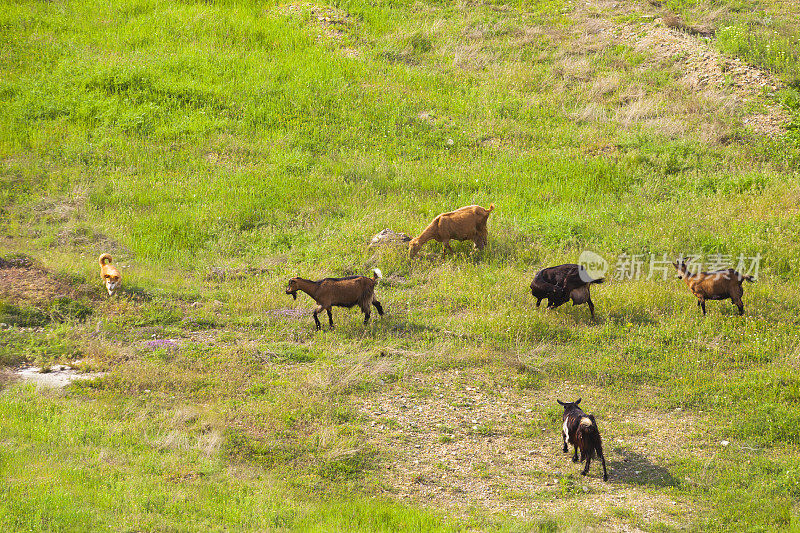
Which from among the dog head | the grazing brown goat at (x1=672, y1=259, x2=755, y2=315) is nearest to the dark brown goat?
the grazing brown goat at (x1=672, y1=259, x2=755, y2=315)

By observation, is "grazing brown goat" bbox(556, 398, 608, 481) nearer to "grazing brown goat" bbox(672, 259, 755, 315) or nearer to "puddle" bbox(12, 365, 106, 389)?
"grazing brown goat" bbox(672, 259, 755, 315)

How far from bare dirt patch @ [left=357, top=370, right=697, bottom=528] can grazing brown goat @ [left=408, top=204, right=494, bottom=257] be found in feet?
14.2

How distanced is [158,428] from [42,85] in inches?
606

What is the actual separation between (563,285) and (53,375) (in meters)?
8.12

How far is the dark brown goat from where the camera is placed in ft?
41.0

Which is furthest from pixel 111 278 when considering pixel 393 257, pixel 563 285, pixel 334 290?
pixel 563 285

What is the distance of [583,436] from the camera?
28.1ft

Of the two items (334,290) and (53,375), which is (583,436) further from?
(53,375)

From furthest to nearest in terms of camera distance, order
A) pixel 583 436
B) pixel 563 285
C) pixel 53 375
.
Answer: pixel 563 285, pixel 53 375, pixel 583 436

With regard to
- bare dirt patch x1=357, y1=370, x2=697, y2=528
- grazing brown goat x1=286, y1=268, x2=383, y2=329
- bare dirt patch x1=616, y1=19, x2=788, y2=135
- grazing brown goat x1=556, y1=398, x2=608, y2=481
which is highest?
bare dirt patch x1=616, y1=19, x2=788, y2=135

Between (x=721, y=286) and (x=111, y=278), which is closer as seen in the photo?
(x=721, y=286)

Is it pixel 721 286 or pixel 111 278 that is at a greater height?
pixel 111 278

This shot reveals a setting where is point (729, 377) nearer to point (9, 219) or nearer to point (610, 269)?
point (610, 269)

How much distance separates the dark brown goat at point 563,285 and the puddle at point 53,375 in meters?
7.17
